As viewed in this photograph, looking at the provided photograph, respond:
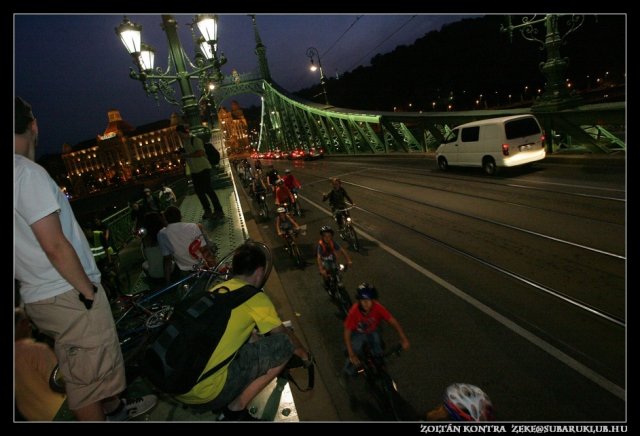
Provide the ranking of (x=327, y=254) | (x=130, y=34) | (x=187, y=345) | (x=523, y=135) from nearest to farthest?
(x=187, y=345), (x=327, y=254), (x=130, y=34), (x=523, y=135)

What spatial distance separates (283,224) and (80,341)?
21.0ft

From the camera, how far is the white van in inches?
492

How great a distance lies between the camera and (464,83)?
237ft

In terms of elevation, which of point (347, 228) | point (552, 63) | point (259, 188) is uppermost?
point (552, 63)

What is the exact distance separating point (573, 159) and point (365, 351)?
42.1 ft

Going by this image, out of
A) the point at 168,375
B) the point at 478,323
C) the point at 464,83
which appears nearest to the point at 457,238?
the point at 478,323

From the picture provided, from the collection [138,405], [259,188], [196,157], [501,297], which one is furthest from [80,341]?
[259,188]

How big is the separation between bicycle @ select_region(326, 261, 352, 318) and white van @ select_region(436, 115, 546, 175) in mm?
9527

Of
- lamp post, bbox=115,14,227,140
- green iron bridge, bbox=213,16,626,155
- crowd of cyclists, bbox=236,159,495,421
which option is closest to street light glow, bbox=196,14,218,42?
lamp post, bbox=115,14,227,140

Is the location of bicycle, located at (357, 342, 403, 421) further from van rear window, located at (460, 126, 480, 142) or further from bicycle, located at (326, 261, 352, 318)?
van rear window, located at (460, 126, 480, 142)

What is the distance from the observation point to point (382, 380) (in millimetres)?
3617

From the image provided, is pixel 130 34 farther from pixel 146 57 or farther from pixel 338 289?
pixel 338 289
